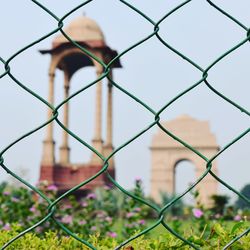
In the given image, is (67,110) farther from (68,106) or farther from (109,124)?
(109,124)

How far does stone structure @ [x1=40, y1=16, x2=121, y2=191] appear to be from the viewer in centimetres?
1825

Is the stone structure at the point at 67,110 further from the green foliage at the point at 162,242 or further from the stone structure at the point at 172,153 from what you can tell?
the green foliage at the point at 162,242

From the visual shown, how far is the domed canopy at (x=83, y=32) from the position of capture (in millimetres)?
19312

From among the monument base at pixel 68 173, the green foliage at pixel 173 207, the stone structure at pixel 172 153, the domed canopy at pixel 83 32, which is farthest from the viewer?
the stone structure at pixel 172 153

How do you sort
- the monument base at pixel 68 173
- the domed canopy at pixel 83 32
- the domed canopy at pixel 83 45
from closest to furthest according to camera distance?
the monument base at pixel 68 173, the domed canopy at pixel 83 45, the domed canopy at pixel 83 32

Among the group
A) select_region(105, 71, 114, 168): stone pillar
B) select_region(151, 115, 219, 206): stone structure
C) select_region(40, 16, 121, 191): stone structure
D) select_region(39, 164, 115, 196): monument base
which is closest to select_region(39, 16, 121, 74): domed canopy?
select_region(40, 16, 121, 191): stone structure

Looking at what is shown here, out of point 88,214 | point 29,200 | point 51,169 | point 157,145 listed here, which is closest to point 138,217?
point 88,214

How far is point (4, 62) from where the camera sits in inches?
40.8

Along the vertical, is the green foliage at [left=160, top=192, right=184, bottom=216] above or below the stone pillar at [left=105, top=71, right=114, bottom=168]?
below

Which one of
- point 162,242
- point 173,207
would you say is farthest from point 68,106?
point 162,242

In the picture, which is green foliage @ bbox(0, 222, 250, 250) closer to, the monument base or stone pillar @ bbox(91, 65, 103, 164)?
the monument base

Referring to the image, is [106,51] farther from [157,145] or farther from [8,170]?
[8,170]

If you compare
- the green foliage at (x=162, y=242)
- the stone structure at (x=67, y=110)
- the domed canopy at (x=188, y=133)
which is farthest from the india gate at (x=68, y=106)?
the green foliage at (x=162, y=242)

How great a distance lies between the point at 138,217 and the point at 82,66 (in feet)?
51.3
